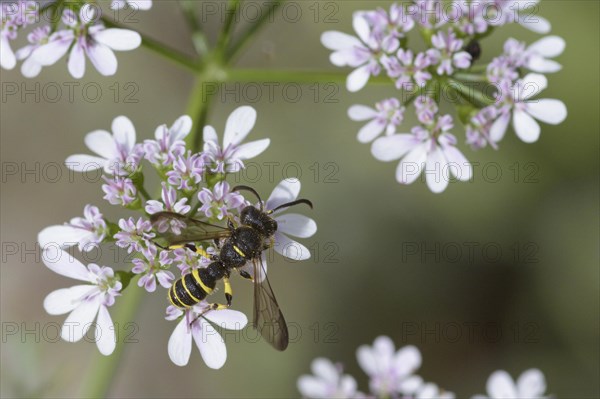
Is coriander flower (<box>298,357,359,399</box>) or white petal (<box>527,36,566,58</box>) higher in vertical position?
white petal (<box>527,36,566,58</box>)

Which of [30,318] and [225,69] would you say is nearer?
[225,69]

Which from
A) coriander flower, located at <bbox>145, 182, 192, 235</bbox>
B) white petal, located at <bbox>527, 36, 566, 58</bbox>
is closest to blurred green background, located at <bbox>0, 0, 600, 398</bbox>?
white petal, located at <bbox>527, 36, 566, 58</bbox>

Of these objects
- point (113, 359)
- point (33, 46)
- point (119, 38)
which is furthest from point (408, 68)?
point (113, 359)

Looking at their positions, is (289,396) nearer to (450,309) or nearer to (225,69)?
(450,309)

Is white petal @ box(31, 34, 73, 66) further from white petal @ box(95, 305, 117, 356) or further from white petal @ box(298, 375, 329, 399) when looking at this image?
white petal @ box(298, 375, 329, 399)

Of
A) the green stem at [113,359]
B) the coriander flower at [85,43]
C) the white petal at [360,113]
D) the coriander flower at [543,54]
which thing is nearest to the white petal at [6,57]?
the coriander flower at [85,43]

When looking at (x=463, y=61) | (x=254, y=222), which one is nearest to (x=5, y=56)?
(x=254, y=222)

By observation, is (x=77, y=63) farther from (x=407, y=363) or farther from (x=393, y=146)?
(x=407, y=363)
